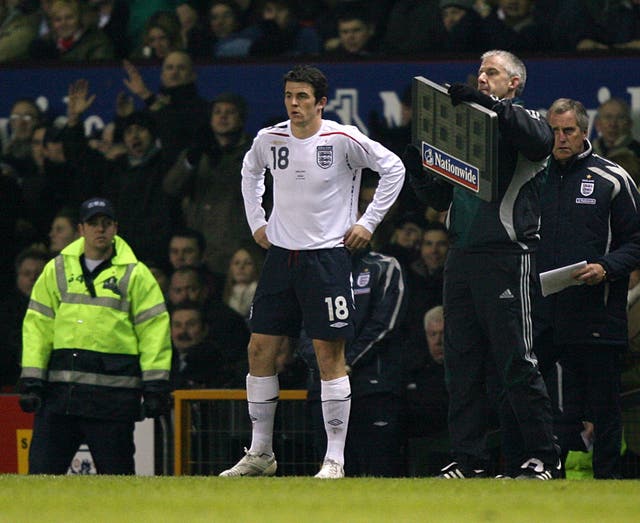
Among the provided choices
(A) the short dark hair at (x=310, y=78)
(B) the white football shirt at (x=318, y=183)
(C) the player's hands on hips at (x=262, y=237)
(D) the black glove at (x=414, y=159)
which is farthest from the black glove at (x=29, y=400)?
(D) the black glove at (x=414, y=159)

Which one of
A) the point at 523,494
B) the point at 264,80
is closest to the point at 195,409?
the point at 264,80

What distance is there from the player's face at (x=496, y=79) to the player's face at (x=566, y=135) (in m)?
0.74

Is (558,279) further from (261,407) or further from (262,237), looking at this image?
(261,407)

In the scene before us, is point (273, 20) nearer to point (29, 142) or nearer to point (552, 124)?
point (29, 142)

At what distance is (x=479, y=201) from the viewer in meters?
7.00

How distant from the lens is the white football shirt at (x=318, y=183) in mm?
7117

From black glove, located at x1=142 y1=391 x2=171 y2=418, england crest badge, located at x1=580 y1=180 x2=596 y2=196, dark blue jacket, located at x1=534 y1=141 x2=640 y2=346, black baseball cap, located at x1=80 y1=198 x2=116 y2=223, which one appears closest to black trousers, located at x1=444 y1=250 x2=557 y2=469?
dark blue jacket, located at x1=534 y1=141 x2=640 y2=346

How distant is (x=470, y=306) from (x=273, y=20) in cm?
414

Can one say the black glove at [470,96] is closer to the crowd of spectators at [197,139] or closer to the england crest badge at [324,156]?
the england crest badge at [324,156]

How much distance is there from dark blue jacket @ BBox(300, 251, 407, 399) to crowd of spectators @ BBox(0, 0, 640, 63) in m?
1.98

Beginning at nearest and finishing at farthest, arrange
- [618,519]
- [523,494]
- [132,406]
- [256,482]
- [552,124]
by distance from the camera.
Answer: [618,519] → [523,494] → [256,482] → [552,124] → [132,406]

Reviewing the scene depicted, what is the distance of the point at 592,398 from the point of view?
762 cm

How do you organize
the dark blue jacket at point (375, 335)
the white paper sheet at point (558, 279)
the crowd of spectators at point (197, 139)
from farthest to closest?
1. the crowd of spectators at point (197, 139)
2. the dark blue jacket at point (375, 335)
3. the white paper sheet at point (558, 279)

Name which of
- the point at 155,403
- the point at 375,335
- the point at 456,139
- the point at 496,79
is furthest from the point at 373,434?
the point at 496,79
